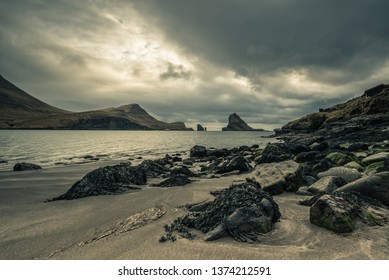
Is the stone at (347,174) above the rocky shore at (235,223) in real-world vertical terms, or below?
above

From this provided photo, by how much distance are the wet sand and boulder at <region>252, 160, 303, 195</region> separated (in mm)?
949

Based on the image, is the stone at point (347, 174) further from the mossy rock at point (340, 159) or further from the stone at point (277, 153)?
the stone at point (277, 153)

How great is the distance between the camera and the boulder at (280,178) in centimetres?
735

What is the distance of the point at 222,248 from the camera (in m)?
3.66

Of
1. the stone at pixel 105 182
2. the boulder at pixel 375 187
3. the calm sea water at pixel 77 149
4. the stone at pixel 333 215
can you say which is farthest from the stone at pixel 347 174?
the calm sea water at pixel 77 149

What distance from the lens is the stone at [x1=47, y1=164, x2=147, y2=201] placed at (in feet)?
24.1

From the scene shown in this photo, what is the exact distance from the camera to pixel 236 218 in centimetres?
431

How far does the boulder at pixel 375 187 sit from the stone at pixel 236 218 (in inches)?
101

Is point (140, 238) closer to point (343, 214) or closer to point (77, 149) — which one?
point (343, 214)

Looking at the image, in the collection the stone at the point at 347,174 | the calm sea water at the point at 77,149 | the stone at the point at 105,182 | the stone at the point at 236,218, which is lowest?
the calm sea water at the point at 77,149

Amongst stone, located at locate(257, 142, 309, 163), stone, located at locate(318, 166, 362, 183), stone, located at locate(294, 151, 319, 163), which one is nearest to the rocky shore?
stone, located at locate(318, 166, 362, 183)

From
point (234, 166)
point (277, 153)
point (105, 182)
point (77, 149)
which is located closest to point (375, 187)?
point (234, 166)

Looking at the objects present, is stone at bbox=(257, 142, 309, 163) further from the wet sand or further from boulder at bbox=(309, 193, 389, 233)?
boulder at bbox=(309, 193, 389, 233)

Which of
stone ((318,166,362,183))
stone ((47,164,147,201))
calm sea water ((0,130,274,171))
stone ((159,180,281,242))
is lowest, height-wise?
calm sea water ((0,130,274,171))
